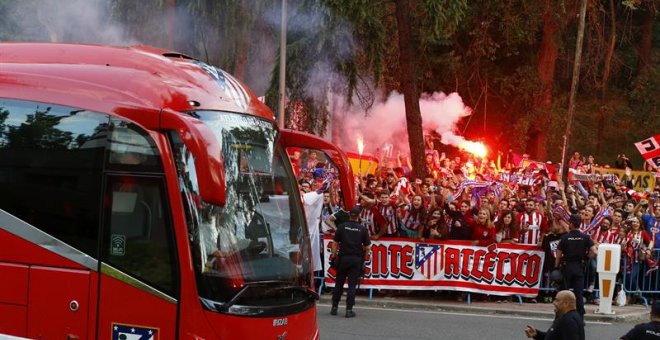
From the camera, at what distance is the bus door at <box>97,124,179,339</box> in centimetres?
636

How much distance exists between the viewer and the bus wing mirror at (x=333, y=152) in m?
7.39

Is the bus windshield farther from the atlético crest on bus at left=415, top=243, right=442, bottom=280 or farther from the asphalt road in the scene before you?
the atlético crest on bus at left=415, top=243, right=442, bottom=280

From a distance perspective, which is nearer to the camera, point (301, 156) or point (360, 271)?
point (360, 271)

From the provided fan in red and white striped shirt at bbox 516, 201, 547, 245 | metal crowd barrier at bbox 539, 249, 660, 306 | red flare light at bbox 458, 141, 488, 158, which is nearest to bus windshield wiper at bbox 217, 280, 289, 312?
metal crowd barrier at bbox 539, 249, 660, 306

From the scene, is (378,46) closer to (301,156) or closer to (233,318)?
(301,156)

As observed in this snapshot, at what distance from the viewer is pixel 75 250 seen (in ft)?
21.4

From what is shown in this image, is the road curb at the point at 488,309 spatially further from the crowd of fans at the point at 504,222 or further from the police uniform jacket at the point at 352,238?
the police uniform jacket at the point at 352,238

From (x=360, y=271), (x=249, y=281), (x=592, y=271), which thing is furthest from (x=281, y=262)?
(x=592, y=271)

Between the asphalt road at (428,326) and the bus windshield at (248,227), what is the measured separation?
3944 millimetres

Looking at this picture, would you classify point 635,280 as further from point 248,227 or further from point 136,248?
point 136,248

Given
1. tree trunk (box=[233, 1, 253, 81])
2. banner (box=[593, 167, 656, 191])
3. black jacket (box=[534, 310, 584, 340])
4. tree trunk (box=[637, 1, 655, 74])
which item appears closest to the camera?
black jacket (box=[534, 310, 584, 340])

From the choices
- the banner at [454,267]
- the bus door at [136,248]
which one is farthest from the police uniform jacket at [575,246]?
the bus door at [136,248]

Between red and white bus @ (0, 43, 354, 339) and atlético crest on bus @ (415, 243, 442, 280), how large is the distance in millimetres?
7330

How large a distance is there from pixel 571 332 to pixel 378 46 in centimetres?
1463
